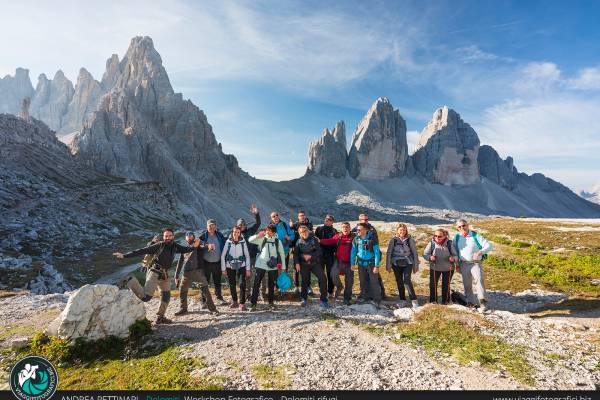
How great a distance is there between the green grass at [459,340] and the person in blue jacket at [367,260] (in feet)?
8.44

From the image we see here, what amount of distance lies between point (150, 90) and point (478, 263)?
14084 centimetres

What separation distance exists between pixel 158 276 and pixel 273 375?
6582mm

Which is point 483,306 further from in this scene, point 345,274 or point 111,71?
point 111,71

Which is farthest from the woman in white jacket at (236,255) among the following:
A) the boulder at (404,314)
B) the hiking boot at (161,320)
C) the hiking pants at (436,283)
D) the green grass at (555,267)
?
the green grass at (555,267)

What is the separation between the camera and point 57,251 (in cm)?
3556

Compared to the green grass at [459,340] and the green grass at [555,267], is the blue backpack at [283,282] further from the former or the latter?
the green grass at [555,267]

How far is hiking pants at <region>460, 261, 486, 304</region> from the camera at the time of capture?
12938 millimetres

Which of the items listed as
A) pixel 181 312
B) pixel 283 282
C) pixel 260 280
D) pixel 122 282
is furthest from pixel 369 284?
pixel 122 282

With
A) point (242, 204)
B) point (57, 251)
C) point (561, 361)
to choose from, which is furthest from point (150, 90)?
point (561, 361)

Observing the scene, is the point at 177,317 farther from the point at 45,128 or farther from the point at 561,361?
the point at 45,128

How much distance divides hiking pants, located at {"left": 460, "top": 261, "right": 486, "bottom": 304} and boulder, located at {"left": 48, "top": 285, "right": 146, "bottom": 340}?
12.3 metres

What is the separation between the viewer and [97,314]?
1041 centimetres

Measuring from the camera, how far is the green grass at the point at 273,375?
7617 mm

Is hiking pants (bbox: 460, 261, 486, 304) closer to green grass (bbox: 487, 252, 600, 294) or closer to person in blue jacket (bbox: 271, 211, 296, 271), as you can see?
person in blue jacket (bbox: 271, 211, 296, 271)
